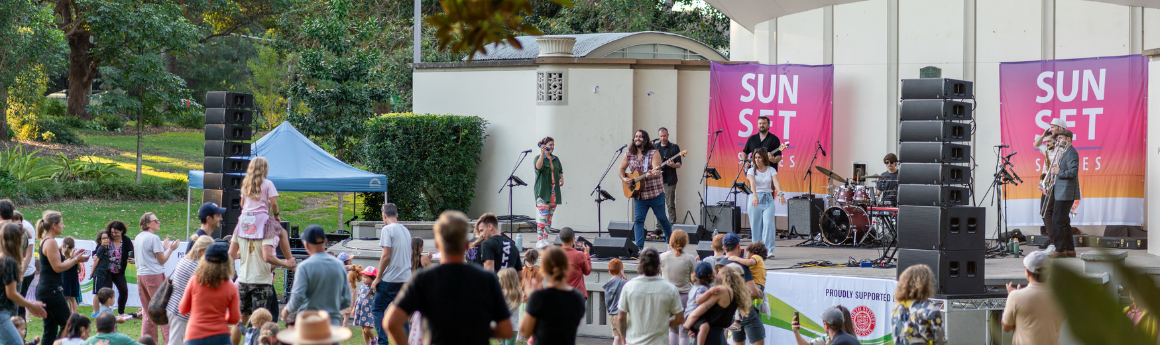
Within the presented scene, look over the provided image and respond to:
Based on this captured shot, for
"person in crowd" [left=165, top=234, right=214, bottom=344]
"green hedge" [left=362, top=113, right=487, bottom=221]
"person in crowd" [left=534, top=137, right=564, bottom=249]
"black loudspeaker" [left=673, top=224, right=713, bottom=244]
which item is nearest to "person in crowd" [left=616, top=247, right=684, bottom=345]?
"person in crowd" [left=165, top=234, right=214, bottom=344]

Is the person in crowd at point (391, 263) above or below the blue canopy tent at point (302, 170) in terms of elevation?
below

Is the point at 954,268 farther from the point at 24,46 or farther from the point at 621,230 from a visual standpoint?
the point at 24,46

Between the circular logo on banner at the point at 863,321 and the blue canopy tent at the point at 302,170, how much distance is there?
27.4 ft

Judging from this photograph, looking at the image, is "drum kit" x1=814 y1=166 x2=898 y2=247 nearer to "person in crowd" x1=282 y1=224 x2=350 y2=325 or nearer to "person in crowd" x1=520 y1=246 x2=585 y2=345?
"person in crowd" x1=282 y1=224 x2=350 y2=325

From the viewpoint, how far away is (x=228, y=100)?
11.4 meters

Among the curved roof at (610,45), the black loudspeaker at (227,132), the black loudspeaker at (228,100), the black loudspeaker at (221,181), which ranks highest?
the curved roof at (610,45)

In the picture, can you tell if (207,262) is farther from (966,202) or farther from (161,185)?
(161,185)

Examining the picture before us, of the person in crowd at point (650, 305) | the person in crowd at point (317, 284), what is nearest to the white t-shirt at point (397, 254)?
the person in crowd at point (317, 284)

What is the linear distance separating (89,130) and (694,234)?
28.3 meters

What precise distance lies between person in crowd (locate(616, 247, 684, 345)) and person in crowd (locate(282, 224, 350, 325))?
6.37 feet

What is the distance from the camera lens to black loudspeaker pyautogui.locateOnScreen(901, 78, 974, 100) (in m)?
8.91

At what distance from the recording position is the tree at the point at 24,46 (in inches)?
884

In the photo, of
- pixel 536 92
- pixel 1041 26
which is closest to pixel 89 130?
pixel 536 92

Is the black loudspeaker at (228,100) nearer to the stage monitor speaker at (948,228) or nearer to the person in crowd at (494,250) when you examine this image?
the person in crowd at (494,250)
